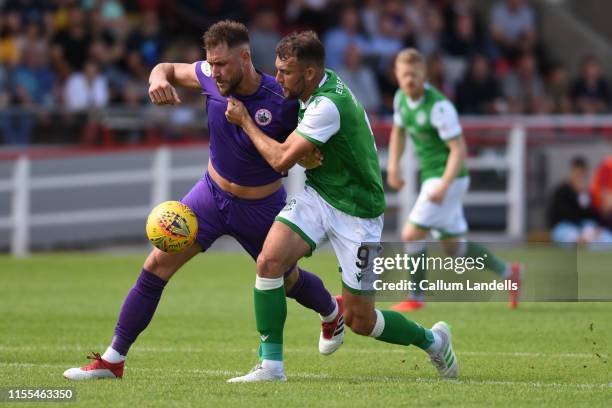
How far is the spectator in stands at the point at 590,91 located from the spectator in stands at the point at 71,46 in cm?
894

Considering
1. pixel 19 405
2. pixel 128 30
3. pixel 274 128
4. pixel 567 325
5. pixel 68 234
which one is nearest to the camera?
pixel 19 405

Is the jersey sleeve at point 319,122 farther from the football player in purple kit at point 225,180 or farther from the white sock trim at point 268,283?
the white sock trim at point 268,283

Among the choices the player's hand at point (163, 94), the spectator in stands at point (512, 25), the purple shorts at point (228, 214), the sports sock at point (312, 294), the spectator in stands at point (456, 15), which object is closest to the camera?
the player's hand at point (163, 94)

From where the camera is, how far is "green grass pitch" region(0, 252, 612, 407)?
771 cm

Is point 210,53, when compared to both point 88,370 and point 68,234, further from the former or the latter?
point 68,234

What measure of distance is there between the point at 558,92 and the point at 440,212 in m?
12.4

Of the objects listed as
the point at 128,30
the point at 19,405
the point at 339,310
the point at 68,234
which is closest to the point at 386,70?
the point at 128,30

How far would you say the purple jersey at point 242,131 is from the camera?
8.52m

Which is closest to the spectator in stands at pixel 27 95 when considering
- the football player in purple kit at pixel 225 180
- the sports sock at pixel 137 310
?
the football player in purple kit at pixel 225 180

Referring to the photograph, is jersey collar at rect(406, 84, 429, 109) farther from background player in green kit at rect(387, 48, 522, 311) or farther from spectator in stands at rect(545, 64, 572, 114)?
spectator in stands at rect(545, 64, 572, 114)

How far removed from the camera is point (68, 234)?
19.3 meters

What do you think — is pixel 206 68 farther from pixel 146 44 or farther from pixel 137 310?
pixel 146 44

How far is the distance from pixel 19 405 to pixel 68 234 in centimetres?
1213

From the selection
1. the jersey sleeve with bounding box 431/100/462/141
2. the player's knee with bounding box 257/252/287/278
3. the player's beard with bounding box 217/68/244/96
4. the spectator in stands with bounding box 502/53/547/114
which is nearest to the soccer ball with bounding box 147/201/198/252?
the player's knee with bounding box 257/252/287/278
